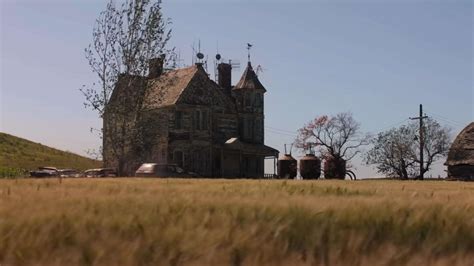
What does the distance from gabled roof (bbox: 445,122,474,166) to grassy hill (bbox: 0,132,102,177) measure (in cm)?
3780

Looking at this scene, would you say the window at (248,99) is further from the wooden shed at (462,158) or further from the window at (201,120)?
the wooden shed at (462,158)

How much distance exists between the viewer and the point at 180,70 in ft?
185

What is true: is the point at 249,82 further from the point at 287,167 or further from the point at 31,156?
the point at 31,156

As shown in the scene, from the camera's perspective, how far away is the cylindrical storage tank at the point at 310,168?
56375 mm

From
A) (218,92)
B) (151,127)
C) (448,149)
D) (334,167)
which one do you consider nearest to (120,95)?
(151,127)

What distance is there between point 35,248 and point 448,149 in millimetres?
75973

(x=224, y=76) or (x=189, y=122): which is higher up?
(x=224, y=76)

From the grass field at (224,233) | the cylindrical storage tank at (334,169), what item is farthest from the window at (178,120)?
the grass field at (224,233)

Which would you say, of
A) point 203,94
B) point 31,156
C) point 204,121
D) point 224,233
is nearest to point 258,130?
point 204,121

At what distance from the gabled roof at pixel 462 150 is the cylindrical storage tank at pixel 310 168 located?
21413 mm

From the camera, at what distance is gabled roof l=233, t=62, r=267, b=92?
5722cm

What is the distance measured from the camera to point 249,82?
57.5 m

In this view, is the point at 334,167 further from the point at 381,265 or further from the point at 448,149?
the point at 381,265

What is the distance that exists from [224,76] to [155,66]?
1637 centimetres
